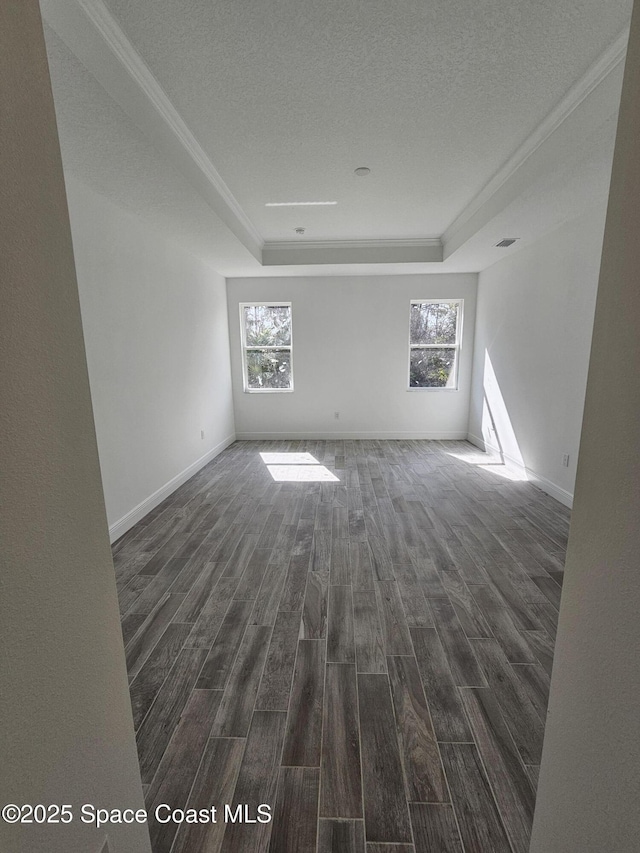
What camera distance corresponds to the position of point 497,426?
487 cm

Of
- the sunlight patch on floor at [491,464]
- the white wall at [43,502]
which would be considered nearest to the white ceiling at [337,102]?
the white wall at [43,502]

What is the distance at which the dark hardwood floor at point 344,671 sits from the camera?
109cm

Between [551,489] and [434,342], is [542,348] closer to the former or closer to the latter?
[551,489]

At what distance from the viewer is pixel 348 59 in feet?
5.85

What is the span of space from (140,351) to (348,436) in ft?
12.0

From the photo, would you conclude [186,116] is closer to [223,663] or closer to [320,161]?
[320,161]

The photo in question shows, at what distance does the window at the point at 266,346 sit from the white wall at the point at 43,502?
5421 millimetres

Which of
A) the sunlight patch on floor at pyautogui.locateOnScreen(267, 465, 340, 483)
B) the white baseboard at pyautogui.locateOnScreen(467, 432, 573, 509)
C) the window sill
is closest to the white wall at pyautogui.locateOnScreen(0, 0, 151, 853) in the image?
the white baseboard at pyautogui.locateOnScreen(467, 432, 573, 509)

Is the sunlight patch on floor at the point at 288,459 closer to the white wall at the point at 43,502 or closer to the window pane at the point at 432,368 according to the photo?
the window pane at the point at 432,368

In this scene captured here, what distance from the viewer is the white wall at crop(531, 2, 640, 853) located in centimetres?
59

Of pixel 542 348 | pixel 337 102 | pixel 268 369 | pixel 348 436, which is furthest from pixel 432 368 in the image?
pixel 337 102

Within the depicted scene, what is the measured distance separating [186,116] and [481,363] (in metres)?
4.61

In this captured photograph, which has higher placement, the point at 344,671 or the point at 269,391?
the point at 269,391

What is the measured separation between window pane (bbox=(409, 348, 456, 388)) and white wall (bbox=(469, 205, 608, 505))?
674 mm
